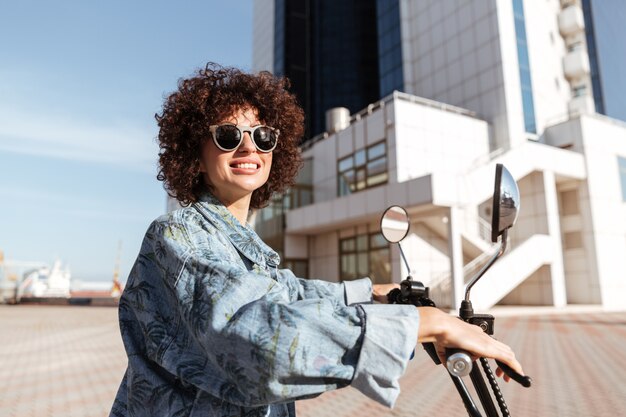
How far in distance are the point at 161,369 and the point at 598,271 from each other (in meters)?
22.3

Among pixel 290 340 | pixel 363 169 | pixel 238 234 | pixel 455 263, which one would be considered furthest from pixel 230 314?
pixel 363 169

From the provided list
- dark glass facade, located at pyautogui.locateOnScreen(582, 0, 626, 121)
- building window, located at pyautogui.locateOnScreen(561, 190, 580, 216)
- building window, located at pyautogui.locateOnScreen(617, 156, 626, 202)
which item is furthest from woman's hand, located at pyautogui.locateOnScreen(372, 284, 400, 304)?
dark glass facade, located at pyautogui.locateOnScreen(582, 0, 626, 121)

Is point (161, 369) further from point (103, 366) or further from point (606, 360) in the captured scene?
point (606, 360)

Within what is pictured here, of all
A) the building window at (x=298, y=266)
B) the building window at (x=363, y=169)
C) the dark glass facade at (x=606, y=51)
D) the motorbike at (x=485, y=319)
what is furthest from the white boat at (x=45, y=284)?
the dark glass facade at (x=606, y=51)

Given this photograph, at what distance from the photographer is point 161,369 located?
1.19 metres

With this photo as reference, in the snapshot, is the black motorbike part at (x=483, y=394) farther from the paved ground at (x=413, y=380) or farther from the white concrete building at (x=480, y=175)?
the white concrete building at (x=480, y=175)

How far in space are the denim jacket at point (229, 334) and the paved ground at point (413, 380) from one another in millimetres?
3917

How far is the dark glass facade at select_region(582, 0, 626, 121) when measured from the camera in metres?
36.0

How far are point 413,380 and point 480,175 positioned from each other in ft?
39.0

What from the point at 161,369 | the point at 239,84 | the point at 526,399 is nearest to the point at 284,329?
the point at 161,369

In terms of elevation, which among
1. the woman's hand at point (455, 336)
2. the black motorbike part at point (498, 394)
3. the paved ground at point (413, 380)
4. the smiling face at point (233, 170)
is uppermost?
the smiling face at point (233, 170)

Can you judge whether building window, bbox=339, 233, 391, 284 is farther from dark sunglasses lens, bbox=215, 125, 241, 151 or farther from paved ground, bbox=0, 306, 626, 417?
dark sunglasses lens, bbox=215, 125, 241, 151

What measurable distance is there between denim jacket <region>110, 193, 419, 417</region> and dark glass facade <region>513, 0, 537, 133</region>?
2382cm

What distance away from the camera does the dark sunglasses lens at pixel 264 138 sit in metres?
1.60
